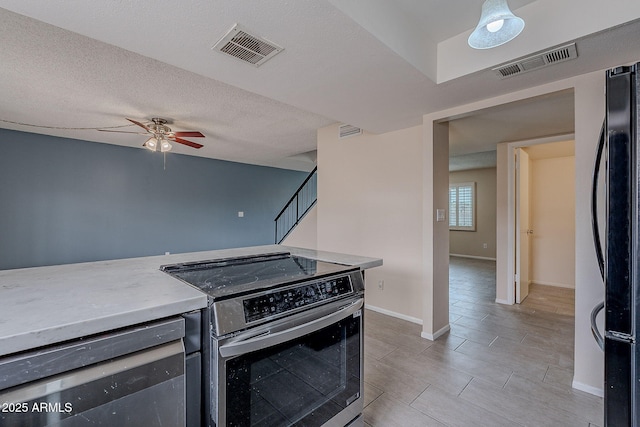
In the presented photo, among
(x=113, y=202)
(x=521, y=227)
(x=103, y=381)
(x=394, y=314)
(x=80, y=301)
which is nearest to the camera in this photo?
(x=103, y=381)

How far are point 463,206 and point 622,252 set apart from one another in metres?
7.67

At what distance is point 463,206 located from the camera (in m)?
8.08

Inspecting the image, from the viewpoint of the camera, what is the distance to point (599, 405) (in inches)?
73.1

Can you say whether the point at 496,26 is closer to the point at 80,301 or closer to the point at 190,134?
Answer: the point at 80,301

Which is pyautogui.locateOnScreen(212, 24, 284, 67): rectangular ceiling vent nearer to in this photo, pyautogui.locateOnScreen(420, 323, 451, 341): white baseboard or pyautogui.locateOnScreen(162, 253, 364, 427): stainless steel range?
pyautogui.locateOnScreen(162, 253, 364, 427): stainless steel range

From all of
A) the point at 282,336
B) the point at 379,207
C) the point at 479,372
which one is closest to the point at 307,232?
the point at 379,207

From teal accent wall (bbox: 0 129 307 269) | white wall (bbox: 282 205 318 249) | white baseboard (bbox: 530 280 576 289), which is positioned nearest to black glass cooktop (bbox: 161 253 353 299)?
white wall (bbox: 282 205 318 249)

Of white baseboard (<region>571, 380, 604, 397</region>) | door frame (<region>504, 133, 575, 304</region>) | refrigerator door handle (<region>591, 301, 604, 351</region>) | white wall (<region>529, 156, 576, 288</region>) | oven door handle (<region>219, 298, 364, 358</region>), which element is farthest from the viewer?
white wall (<region>529, 156, 576, 288</region>)

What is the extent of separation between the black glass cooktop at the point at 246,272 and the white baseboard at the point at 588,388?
199 cm

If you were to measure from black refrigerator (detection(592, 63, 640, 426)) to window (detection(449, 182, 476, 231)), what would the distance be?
747 cm

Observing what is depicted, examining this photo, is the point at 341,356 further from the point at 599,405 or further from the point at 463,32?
the point at 463,32

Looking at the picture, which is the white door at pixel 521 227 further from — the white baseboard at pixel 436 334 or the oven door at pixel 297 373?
the oven door at pixel 297 373

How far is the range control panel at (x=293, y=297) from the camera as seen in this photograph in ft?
3.45

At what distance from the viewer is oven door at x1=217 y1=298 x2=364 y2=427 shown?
99 centimetres
